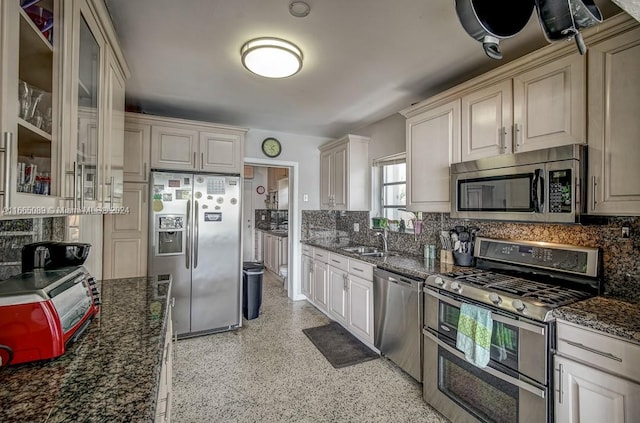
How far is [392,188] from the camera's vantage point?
3730 millimetres

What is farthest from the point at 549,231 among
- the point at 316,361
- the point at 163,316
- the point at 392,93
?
the point at 163,316

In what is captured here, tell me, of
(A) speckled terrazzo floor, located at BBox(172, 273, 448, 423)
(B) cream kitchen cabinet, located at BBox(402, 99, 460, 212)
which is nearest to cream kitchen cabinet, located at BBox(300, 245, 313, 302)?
(A) speckled terrazzo floor, located at BBox(172, 273, 448, 423)

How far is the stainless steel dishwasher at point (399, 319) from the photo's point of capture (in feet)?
7.41

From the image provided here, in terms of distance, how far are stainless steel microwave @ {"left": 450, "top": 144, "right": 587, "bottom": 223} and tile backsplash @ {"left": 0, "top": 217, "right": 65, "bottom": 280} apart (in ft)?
8.41

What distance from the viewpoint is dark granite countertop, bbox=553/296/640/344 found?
4.05ft

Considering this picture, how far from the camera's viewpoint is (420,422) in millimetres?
1961

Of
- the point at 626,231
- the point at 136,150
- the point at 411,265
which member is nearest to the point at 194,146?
the point at 136,150

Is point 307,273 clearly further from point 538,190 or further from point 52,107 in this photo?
point 52,107

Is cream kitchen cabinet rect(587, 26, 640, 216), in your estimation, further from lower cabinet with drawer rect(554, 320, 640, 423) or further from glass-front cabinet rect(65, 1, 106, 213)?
glass-front cabinet rect(65, 1, 106, 213)

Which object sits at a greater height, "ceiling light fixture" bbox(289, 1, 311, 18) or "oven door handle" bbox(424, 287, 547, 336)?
"ceiling light fixture" bbox(289, 1, 311, 18)

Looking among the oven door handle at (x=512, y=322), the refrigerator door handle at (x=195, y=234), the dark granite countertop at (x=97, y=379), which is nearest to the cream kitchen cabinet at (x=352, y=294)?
the oven door handle at (x=512, y=322)

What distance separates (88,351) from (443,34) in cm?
244

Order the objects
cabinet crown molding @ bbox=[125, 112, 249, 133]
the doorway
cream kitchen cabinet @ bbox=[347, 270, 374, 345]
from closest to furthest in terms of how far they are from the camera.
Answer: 1. cream kitchen cabinet @ bbox=[347, 270, 374, 345]
2. cabinet crown molding @ bbox=[125, 112, 249, 133]
3. the doorway

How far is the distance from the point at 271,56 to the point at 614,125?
200cm
